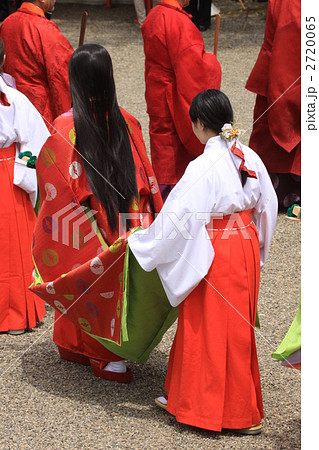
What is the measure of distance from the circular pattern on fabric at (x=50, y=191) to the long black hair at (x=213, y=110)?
28.7 inches

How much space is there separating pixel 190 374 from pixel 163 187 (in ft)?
7.67

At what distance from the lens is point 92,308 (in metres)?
3.34

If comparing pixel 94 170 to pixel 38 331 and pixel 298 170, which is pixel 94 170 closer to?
pixel 38 331

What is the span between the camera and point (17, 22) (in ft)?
16.0

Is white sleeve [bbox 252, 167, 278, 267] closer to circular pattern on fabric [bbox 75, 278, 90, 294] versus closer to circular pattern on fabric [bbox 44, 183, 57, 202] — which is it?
circular pattern on fabric [bbox 75, 278, 90, 294]

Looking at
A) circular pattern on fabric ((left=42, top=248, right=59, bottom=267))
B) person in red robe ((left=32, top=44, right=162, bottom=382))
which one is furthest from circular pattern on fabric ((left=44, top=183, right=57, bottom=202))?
circular pattern on fabric ((left=42, top=248, right=59, bottom=267))

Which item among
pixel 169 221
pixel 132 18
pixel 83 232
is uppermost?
pixel 169 221

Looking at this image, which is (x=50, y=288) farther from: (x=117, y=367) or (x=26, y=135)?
(x=26, y=135)

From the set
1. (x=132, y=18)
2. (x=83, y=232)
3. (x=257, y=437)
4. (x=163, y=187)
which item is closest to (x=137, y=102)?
(x=163, y=187)

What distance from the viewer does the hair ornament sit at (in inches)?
116

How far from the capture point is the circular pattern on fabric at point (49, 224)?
3.42m

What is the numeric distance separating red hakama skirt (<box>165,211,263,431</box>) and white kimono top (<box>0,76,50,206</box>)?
1215 mm

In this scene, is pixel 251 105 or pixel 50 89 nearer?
pixel 50 89

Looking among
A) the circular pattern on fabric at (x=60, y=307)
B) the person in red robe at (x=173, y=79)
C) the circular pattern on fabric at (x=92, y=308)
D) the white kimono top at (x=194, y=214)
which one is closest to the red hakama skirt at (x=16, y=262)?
the circular pattern on fabric at (x=60, y=307)
